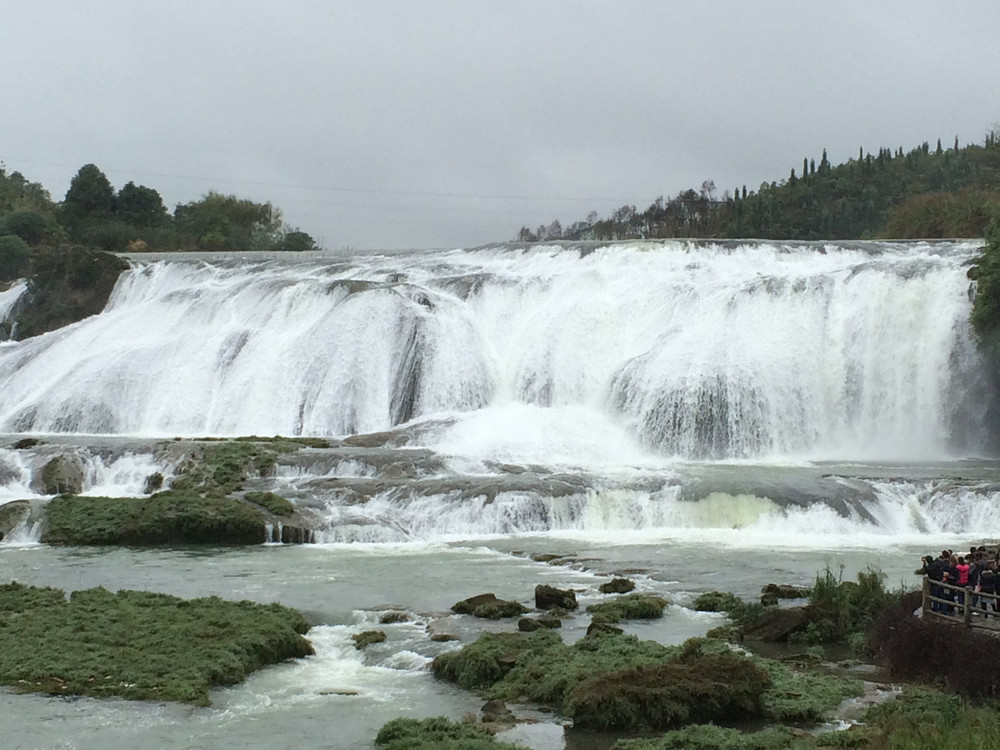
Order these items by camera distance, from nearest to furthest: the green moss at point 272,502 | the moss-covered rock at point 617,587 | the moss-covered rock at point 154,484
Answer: the moss-covered rock at point 617,587, the green moss at point 272,502, the moss-covered rock at point 154,484

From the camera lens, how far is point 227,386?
155 feet

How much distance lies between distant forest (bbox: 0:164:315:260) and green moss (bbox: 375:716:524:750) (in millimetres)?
66573

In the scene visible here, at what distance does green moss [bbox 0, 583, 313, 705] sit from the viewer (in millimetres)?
16922

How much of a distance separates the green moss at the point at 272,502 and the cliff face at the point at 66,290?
108ft

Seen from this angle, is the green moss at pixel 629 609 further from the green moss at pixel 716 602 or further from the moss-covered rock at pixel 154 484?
the moss-covered rock at pixel 154 484

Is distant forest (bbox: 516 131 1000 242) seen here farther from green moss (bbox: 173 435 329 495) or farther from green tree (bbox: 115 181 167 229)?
green moss (bbox: 173 435 329 495)

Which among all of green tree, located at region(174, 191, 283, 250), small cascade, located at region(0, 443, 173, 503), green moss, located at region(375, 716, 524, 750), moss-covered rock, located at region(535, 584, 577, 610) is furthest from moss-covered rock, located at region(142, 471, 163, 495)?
green tree, located at region(174, 191, 283, 250)

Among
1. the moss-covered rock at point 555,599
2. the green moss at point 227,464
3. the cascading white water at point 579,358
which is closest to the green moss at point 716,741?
the moss-covered rock at point 555,599

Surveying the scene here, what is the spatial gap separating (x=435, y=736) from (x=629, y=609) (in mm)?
7143

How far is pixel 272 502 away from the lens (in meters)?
30.5

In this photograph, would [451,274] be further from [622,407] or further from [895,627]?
[895,627]

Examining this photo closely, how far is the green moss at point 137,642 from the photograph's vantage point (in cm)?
1692

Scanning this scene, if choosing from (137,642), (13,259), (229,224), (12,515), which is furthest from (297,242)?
(137,642)

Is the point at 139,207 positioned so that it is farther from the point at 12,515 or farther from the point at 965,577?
the point at 965,577
